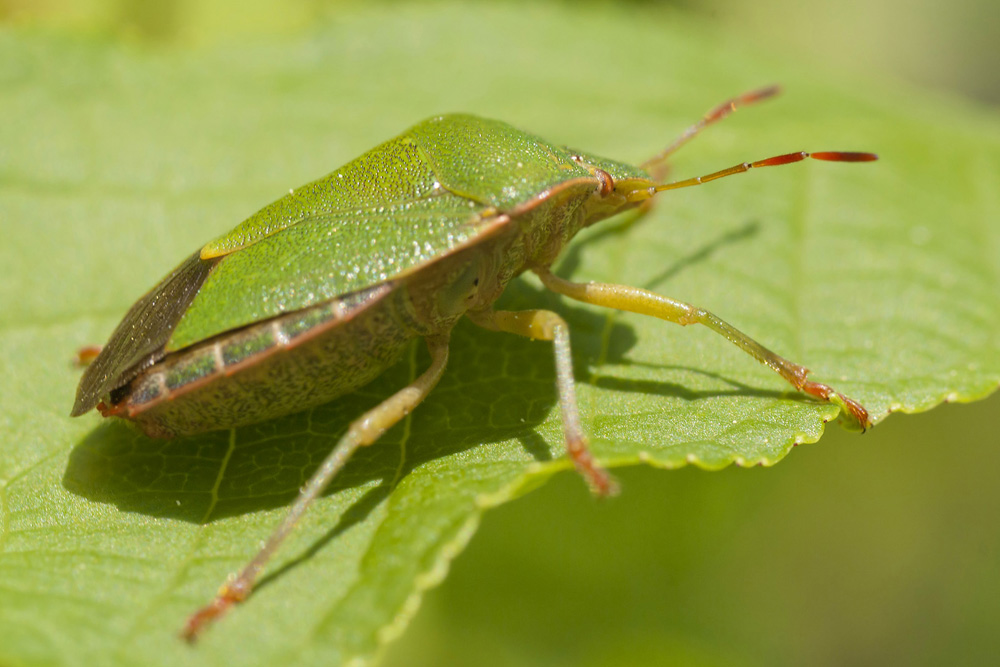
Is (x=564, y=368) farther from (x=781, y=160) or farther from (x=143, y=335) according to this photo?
(x=143, y=335)

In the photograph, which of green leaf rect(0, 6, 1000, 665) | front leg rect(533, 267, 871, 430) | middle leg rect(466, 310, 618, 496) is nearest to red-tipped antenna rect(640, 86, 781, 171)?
green leaf rect(0, 6, 1000, 665)

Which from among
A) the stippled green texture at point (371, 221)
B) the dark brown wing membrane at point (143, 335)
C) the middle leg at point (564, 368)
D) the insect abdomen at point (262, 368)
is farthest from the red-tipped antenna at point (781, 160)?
the dark brown wing membrane at point (143, 335)

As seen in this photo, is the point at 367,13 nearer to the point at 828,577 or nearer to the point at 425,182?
the point at 425,182

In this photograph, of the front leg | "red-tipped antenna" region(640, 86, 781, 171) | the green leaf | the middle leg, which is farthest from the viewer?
"red-tipped antenna" region(640, 86, 781, 171)

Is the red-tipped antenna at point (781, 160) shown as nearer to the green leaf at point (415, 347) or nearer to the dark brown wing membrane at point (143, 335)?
the green leaf at point (415, 347)

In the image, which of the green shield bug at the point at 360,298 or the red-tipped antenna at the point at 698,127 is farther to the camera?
the red-tipped antenna at the point at 698,127

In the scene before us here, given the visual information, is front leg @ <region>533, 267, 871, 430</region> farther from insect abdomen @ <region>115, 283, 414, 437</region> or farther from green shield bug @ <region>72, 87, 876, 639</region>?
insect abdomen @ <region>115, 283, 414, 437</region>
